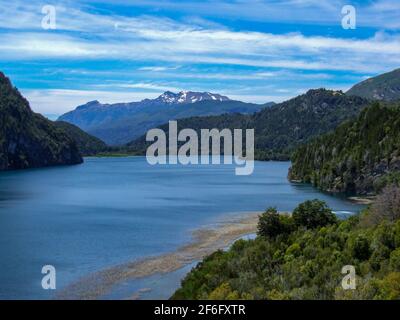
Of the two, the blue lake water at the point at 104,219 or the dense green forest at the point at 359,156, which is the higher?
the dense green forest at the point at 359,156

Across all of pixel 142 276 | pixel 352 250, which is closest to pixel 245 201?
pixel 142 276

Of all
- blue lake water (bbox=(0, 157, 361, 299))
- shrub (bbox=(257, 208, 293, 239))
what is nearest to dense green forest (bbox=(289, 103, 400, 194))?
blue lake water (bbox=(0, 157, 361, 299))

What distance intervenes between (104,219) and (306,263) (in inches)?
2037

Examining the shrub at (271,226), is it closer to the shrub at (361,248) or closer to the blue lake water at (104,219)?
the blue lake water at (104,219)

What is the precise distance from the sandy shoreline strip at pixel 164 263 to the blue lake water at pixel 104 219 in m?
1.36

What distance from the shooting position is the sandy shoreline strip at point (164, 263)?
4278 centimetres

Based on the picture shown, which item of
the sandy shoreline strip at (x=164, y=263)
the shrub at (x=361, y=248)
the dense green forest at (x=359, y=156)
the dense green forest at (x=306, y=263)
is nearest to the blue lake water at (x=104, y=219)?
the sandy shoreline strip at (x=164, y=263)

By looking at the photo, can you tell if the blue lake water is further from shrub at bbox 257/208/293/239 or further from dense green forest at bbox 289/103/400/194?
dense green forest at bbox 289/103/400/194

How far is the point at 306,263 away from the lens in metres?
34.6

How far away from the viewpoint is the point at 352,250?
36625 mm

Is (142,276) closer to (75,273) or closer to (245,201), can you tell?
(75,273)

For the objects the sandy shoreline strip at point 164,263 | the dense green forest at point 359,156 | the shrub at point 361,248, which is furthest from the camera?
the dense green forest at point 359,156
